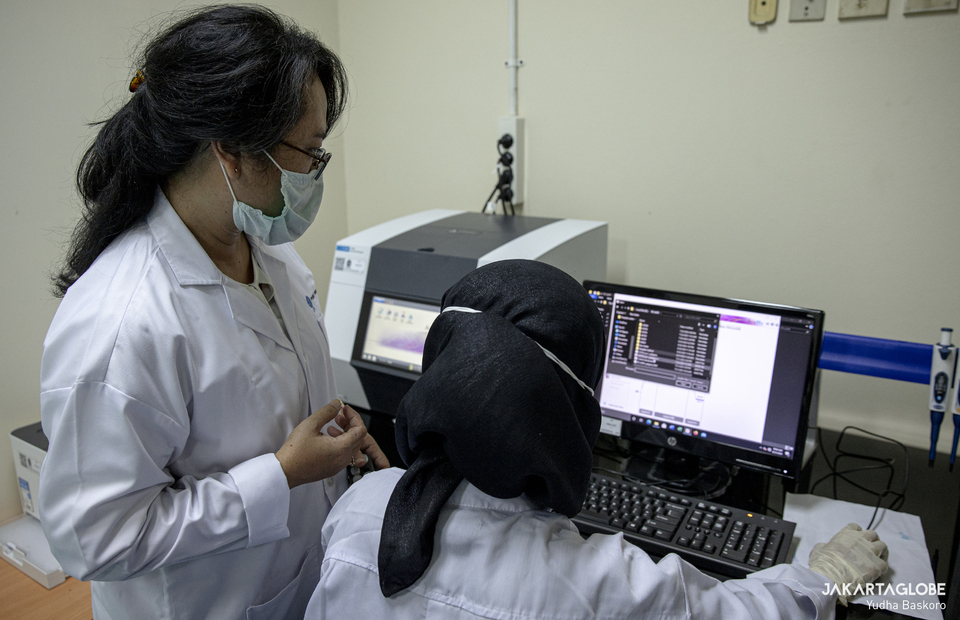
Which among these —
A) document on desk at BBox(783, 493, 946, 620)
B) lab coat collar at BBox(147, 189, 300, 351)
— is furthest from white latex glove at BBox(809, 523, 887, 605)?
lab coat collar at BBox(147, 189, 300, 351)

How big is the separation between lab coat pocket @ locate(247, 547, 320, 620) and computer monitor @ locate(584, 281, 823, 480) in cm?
60

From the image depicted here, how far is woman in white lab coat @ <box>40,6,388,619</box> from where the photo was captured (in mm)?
717

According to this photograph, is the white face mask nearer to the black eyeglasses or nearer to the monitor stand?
the black eyeglasses

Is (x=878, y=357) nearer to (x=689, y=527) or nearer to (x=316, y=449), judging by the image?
(x=689, y=527)

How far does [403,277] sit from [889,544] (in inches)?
39.8

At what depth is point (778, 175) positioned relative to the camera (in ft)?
4.77

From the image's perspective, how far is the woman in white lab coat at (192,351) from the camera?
0.72 metres

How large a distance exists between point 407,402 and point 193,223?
47cm

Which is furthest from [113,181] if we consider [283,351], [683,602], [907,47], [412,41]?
[907,47]

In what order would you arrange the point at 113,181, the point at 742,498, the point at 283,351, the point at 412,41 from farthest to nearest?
the point at 412,41
the point at 742,498
the point at 283,351
the point at 113,181

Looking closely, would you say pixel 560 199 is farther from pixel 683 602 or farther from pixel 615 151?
pixel 683 602

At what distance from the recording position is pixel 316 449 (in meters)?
0.84

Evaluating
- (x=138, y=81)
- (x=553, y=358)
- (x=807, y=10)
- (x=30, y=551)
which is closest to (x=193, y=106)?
(x=138, y=81)

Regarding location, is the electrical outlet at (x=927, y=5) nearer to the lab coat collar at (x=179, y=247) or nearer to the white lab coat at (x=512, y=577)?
the white lab coat at (x=512, y=577)
